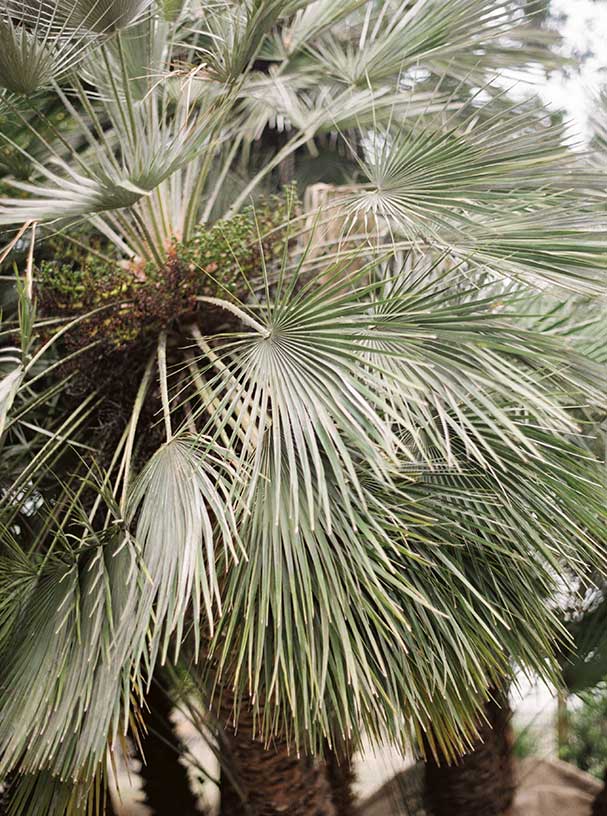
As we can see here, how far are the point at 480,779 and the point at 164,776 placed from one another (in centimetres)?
151

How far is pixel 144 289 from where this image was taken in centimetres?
250

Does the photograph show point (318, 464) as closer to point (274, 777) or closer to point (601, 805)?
point (274, 777)

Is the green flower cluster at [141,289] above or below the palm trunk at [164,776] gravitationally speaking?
above

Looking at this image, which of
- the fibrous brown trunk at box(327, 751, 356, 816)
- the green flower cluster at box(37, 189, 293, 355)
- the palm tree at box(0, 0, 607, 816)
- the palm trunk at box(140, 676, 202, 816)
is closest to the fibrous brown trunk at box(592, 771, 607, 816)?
the fibrous brown trunk at box(327, 751, 356, 816)

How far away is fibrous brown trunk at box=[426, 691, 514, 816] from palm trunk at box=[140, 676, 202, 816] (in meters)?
1.20

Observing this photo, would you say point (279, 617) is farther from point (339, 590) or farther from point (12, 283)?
point (12, 283)

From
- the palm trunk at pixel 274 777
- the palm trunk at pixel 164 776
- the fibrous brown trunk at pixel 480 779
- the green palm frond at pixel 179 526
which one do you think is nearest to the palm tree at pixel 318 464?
the green palm frond at pixel 179 526

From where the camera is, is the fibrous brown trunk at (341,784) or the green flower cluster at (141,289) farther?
the fibrous brown trunk at (341,784)

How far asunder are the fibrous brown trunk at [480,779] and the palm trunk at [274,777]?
0.90 metres

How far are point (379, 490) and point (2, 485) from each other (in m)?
1.51

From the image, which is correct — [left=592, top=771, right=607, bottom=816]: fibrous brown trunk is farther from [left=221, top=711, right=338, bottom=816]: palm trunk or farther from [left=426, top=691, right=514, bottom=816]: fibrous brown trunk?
[left=221, top=711, right=338, bottom=816]: palm trunk

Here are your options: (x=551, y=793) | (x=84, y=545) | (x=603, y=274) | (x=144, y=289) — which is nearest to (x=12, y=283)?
(x=144, y=289)

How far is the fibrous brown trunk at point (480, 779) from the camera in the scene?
343 centimetres

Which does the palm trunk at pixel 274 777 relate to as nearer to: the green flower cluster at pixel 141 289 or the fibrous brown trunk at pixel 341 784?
the fibrous brown trunk at pixel 341 784
